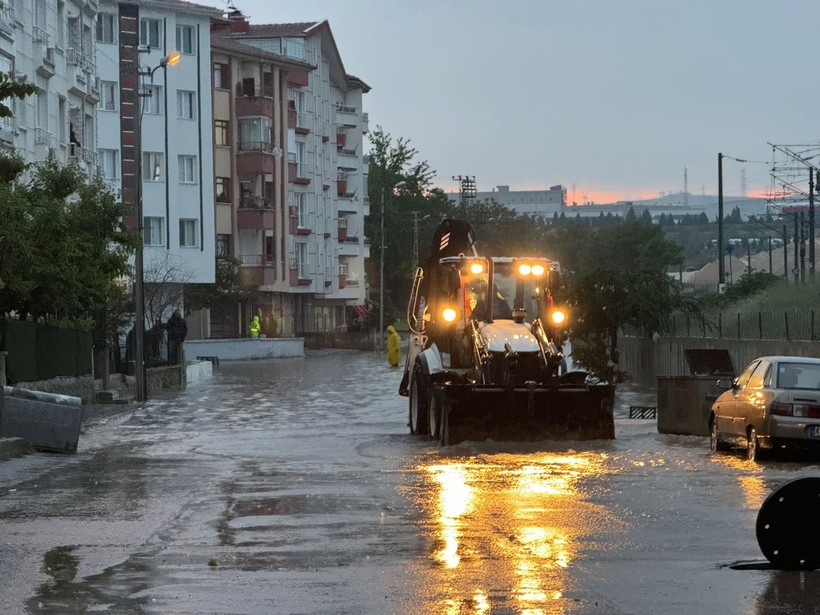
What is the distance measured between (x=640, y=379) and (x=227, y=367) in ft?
76.4

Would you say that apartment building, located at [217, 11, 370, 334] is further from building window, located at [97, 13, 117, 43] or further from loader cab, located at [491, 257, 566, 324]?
loader cab, located at [491, 257, 566, 324]

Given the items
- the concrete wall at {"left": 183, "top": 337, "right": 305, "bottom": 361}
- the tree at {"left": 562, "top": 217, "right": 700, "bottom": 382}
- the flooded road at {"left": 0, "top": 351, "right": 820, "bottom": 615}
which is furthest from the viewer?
the concrete wall at {"left": 183, "top": 337, "right": 305, "bottom": 361}

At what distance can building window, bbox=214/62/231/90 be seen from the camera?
3674 inches

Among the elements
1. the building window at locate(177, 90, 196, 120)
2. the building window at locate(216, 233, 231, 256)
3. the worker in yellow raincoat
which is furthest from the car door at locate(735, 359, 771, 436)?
the building window at locate(216, 233, 231, 256)

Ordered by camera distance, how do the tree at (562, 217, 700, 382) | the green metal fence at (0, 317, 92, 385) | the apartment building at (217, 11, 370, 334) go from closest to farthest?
the green metal fence at (0, 317, 92, 385) < the tree at (562, 217, 700, 382) < the apartment building at (217, 11, 370, 334)

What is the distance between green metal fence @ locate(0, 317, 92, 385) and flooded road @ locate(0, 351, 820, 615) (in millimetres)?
6039

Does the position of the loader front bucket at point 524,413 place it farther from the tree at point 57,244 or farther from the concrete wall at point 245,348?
the concrete wall at point 245,348

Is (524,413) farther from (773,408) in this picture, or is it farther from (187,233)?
(187,233)

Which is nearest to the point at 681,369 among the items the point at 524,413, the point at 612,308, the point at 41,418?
the point at 612,308

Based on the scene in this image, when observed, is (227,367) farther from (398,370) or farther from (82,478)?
(82,478)

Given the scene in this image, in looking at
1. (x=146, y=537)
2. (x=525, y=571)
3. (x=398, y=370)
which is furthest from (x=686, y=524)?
(x=398, y=370)

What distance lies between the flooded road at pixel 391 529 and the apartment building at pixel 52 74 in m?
22.5

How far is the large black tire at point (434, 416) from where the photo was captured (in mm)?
25922

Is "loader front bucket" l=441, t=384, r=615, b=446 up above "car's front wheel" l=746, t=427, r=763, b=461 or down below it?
above
